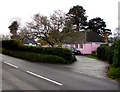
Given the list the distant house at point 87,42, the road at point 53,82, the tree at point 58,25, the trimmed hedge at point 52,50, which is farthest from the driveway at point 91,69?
the distant house at point 87,42

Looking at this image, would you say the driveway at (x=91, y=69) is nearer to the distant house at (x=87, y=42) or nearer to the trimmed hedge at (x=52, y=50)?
the trimmed hedge at (x=52, y=50)

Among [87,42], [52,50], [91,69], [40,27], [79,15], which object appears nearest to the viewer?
[91,69]

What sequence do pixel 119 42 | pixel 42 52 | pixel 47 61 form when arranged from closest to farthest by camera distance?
pixel 119 42 < pixel 47 61 < pixel 42 52

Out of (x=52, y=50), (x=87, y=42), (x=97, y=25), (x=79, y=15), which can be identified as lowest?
(x=52, y=50)

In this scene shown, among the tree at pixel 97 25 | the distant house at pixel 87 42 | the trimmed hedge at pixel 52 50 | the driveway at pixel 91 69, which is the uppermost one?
the tree at pixel 97 25

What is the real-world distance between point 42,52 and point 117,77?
12.9 metres

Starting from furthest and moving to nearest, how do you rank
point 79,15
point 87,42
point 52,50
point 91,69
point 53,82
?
point 79,15 < point 87,42 < point 52,50 < point 91,69 < point 53,82

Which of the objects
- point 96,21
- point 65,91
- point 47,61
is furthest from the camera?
point 96,21

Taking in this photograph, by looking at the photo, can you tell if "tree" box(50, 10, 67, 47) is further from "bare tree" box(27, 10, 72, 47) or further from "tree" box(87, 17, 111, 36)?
"tree" box(87, 17, 111, 36)

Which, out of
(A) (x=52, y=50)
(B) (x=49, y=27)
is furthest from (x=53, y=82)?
(B) (x=49, y=27)

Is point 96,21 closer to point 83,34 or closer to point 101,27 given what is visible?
point 101,27

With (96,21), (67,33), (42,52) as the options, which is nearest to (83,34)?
(67,33)

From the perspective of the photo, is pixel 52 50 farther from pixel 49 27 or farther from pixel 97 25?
pixel 97 25

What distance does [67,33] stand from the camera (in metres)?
33.8
